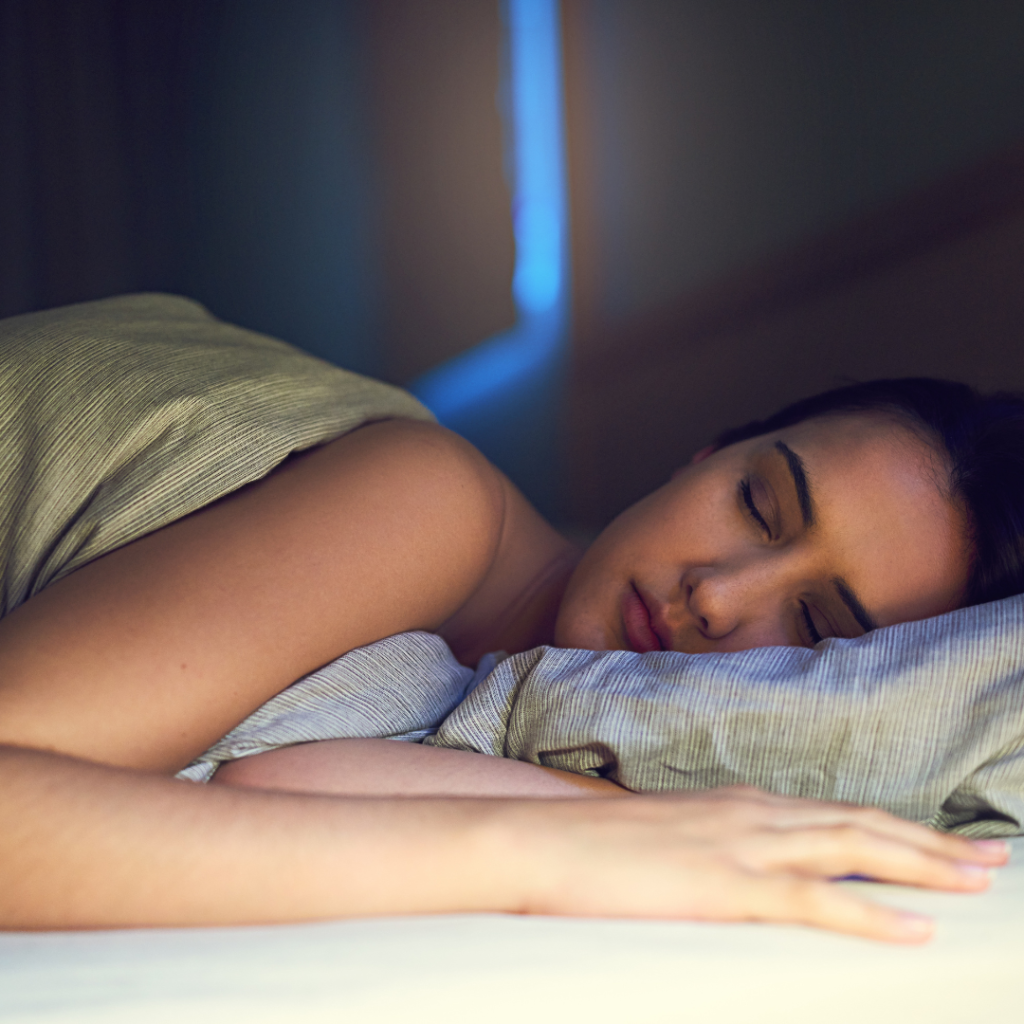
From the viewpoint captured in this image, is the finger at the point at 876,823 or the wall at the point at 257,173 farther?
the wall at the point at 257,173

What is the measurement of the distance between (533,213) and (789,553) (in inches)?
89.4

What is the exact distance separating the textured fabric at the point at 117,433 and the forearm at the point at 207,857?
0.86 ft

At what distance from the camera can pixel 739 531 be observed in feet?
2.96

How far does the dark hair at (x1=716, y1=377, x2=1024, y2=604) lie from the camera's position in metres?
0.82

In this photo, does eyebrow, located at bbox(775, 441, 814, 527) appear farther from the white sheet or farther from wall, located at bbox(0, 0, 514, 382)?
wall, located at bbox(0, 0, 514, 382)

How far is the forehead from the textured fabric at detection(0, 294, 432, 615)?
51 cm

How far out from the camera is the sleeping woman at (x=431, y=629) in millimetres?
480

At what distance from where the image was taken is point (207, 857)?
0.48 metres

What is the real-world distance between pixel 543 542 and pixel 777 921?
0.73 m

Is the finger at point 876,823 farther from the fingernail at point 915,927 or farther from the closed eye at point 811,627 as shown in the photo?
the closed eye at point 811,627

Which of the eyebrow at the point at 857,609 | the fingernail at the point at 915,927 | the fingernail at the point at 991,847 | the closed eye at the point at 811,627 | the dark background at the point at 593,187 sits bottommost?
the fingernail at the point at 991,847

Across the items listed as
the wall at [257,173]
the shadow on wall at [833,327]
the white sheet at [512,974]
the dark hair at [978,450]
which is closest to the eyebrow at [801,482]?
the dark hair at [978,450]

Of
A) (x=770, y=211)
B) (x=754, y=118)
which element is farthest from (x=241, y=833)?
(x=754, y=118)

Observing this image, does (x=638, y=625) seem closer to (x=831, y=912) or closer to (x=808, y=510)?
(x=808, y=510)
